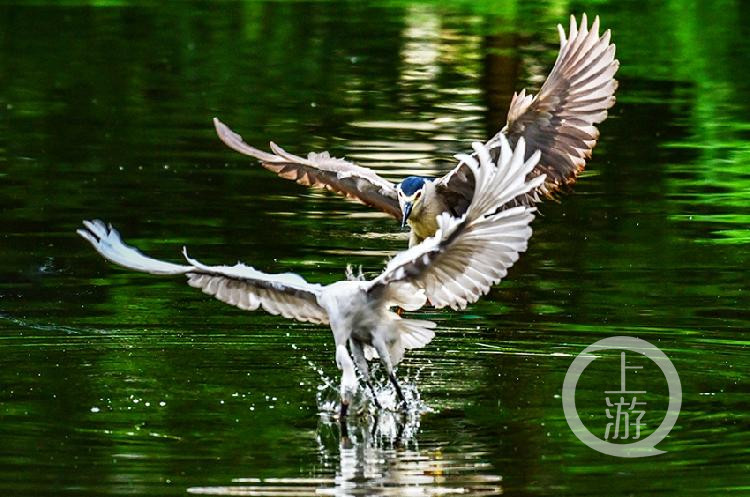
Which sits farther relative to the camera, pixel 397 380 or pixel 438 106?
pixel 438 106

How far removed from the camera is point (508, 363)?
10.4 meters

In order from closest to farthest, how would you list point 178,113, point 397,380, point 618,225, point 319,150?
point 397,380
point 618,225
point 319,150
point 178,113

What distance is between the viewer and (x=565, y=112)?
35.2 feet

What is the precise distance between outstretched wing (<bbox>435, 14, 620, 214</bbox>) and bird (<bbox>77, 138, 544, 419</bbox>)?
3.22ft

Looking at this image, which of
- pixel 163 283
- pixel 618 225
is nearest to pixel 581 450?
pixel 163 283

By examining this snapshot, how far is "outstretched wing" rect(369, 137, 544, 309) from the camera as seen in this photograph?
857 cm

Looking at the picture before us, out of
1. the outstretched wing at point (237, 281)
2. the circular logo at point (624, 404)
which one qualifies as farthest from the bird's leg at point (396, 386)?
the circular logo at point (624, 404)

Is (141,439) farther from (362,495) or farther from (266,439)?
(362,495)

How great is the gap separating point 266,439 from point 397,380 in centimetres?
123

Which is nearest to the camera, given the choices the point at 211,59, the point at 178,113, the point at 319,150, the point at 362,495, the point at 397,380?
the point at 362,495

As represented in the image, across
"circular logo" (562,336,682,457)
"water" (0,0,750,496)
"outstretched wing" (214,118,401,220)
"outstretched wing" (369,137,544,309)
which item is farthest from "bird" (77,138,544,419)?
"outstretched wing" (214,118,401,220)

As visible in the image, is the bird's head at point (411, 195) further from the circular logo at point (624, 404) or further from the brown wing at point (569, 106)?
the circular logo at point (624, 404)

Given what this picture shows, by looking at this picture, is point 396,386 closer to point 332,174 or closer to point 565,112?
point 565,112

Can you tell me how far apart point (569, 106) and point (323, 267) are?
9.32 feet
